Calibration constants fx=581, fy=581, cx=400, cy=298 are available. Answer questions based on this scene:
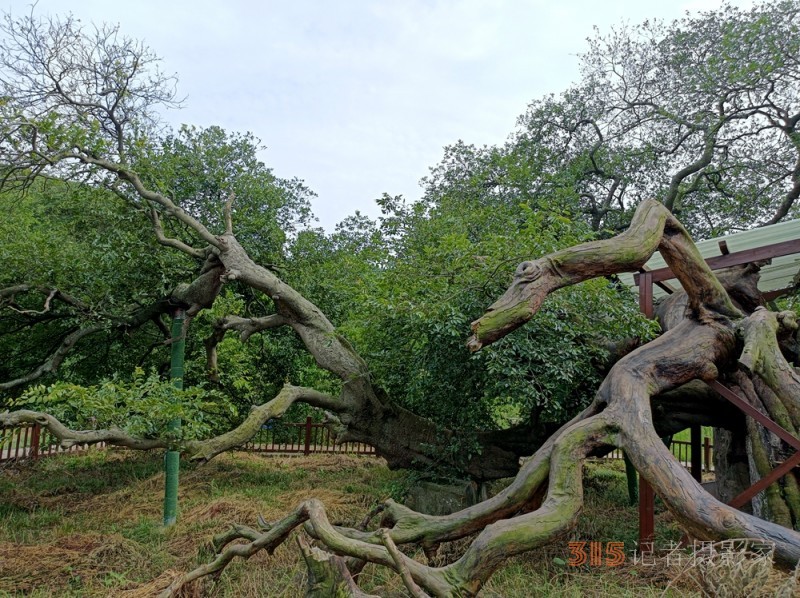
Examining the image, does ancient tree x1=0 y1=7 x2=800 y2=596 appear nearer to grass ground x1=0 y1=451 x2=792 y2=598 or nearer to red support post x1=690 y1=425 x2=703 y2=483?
grass ground x1=0 y1=451 x2=792 y2=598

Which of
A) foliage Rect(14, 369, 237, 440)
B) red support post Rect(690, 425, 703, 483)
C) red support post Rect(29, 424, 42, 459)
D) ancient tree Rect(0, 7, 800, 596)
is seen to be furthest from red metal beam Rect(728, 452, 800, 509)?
red support post Rect(29, 424, 42, 459)

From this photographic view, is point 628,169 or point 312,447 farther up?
point 628,169

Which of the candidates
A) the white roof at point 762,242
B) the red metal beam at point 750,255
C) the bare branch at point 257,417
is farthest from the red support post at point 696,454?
the bare branch at point 257,417

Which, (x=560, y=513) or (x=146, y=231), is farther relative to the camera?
(x=146, y=231)

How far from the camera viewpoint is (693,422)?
728 cm

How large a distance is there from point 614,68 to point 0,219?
12.4m

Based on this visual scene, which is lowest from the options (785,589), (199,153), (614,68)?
(785,589)

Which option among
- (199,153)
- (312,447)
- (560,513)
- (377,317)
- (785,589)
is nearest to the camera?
(785,589)

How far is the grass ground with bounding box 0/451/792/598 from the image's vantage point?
189 inches

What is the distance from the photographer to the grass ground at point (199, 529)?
481 cm

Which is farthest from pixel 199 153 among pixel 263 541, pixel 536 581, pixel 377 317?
pixel 536 581

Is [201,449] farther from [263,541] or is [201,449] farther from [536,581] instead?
[536,581]

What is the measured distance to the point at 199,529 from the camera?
6699 mm

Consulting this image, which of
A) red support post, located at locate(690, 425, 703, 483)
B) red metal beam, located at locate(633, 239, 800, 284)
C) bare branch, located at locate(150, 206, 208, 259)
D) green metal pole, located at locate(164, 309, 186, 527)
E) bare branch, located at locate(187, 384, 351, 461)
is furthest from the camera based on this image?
red support post, located at locate(690, 425, 703, 483)
